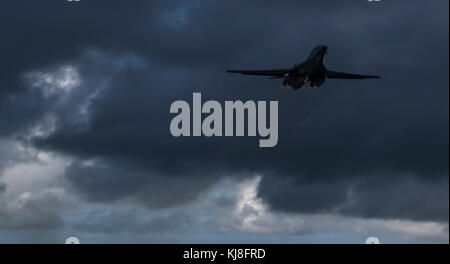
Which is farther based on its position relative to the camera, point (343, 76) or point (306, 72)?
point (343, 76)

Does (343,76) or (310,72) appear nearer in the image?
(310,72)

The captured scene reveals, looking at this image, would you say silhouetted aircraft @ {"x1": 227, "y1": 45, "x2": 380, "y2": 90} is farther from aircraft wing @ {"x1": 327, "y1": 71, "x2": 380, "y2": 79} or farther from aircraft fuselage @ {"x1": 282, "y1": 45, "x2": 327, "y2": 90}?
aircraft wing @ {"x1": 327, "y1": 71, "x2": 380, "y2": 79}

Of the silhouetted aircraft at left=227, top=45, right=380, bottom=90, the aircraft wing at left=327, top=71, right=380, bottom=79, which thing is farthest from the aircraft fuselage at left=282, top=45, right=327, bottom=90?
Answer: the aircraft wing at left=327, top=71, right=380, bottom=79

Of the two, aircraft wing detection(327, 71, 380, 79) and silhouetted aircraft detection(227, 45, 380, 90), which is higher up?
aircraft wing detection(327, 71, 380, 79)

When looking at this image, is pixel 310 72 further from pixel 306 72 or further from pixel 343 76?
pixel 343 76

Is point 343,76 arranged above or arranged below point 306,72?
above

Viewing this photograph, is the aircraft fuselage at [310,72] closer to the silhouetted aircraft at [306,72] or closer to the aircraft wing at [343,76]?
the silhouetted aircraft at [306,72]

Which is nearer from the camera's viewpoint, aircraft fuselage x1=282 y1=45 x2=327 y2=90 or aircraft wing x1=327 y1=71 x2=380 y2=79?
aircraft fuselage x1=282 y1=45 x2=327 y2=90

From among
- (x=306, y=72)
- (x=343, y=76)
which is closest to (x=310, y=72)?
(x=306, y=72)

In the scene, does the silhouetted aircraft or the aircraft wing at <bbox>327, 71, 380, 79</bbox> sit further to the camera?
the aircraft wing at <bbox>327, 71, 380, 79</bbox>
